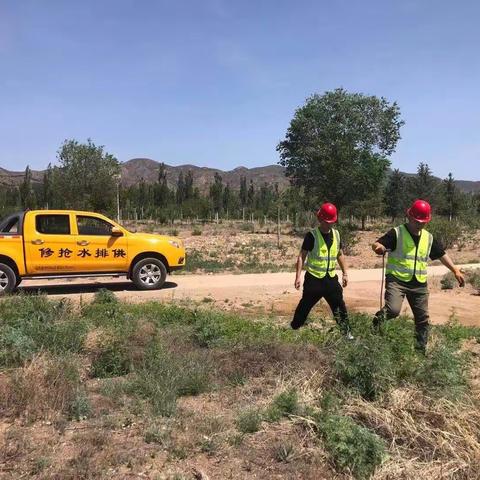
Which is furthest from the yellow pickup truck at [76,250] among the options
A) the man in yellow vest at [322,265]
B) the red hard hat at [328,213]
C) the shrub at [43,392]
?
the shrub at [43,392]

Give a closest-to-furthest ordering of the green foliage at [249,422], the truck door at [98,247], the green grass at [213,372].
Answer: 1. the green grass at [213,372]
2. the green foliage at [249,422]
3. the truck door at [98,247]

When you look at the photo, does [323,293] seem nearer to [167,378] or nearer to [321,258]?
[321,258]

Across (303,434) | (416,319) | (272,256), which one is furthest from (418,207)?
(272,256)

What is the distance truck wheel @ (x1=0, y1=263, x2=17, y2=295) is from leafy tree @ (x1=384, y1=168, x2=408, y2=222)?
44.1m

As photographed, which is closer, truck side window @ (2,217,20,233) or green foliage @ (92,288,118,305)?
green foliage @ (92,288,118,305)

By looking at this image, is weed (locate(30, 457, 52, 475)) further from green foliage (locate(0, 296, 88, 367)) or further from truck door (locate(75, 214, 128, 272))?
truck door (locate(75, 214, 128, 272))

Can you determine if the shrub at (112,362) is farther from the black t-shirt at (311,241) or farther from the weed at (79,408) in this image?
the black t-shirt at (311,241)

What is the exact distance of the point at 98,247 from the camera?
39.9 feet

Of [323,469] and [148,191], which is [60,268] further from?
[148,191]

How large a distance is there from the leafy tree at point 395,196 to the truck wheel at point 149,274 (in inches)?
1648

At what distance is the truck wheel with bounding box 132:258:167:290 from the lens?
40.8 ft

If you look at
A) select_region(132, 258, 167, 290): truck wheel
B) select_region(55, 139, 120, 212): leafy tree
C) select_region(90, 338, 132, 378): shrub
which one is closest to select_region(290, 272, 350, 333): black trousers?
select_region(90, 338, 132, 378): shrub

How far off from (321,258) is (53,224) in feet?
23.0

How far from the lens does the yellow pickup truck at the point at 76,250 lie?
11570 millimetres
